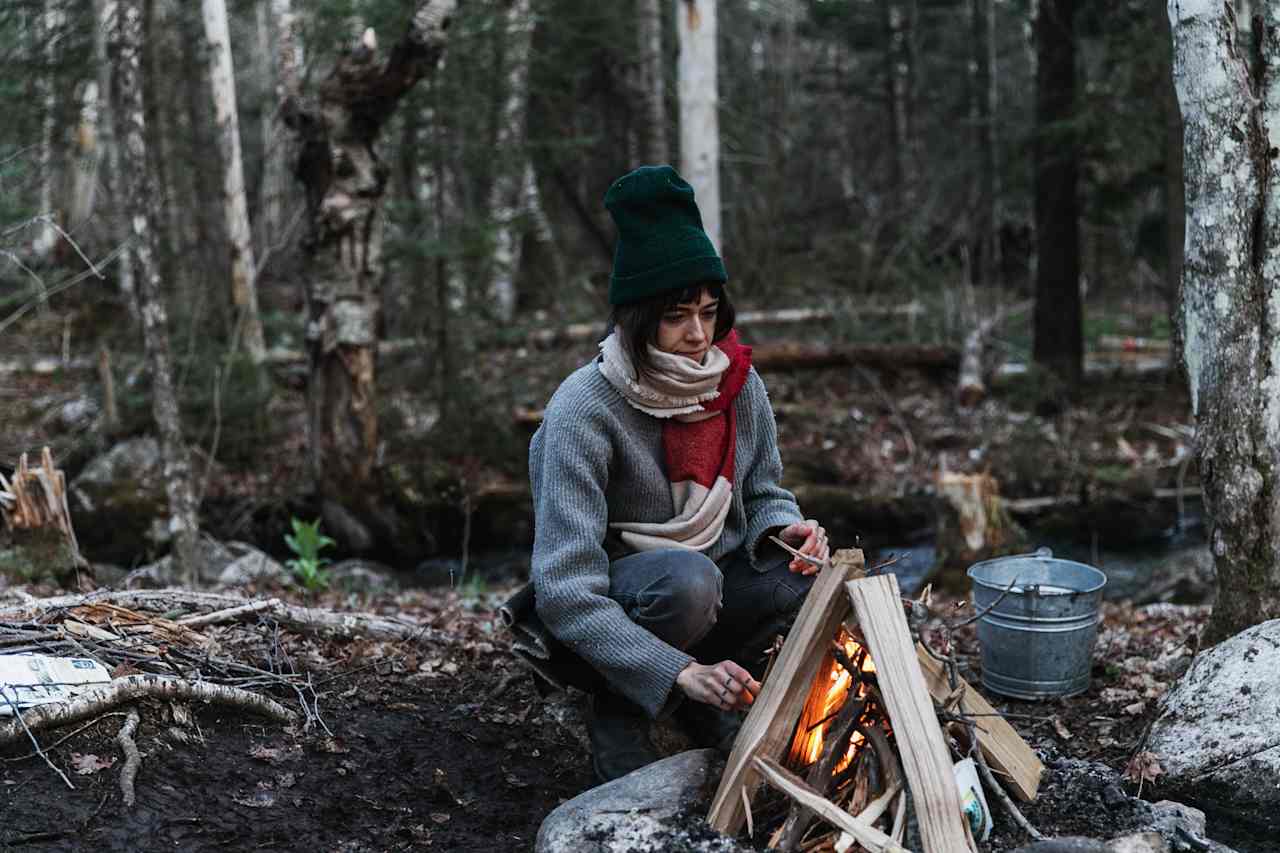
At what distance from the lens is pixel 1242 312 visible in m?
4.02

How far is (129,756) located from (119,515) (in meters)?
6.63

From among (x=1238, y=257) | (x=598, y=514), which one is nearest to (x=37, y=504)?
(x=598, y=514)

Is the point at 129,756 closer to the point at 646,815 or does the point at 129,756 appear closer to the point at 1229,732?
the point at 646,815

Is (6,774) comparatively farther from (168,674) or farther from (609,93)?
(609,93)

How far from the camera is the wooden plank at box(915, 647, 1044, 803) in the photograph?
10.00 feet

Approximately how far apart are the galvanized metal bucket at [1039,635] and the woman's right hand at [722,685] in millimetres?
1588

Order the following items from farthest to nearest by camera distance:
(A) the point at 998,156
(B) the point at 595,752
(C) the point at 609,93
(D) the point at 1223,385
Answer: (C) the point at 609,93 → (A) the point at 998,156 → (D) the point at 1223,385 → (B) the point at 595,752

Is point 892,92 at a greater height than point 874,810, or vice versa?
point 892,92

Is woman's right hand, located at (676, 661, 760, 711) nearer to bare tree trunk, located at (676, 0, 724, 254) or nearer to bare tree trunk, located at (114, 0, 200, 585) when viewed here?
bare tree trunk, located at (114, 0, 200, 585)

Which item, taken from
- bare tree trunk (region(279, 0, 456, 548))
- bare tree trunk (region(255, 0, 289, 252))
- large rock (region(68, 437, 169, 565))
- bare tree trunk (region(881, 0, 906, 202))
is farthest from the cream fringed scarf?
bare tree trunk (region(881, 0, 906, 202))

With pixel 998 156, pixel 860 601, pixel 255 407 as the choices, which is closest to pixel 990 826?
pixel 860 601

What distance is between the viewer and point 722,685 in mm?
3074

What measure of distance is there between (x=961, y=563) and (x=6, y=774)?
235 inches

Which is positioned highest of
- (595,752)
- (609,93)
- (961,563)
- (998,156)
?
(609,93)
